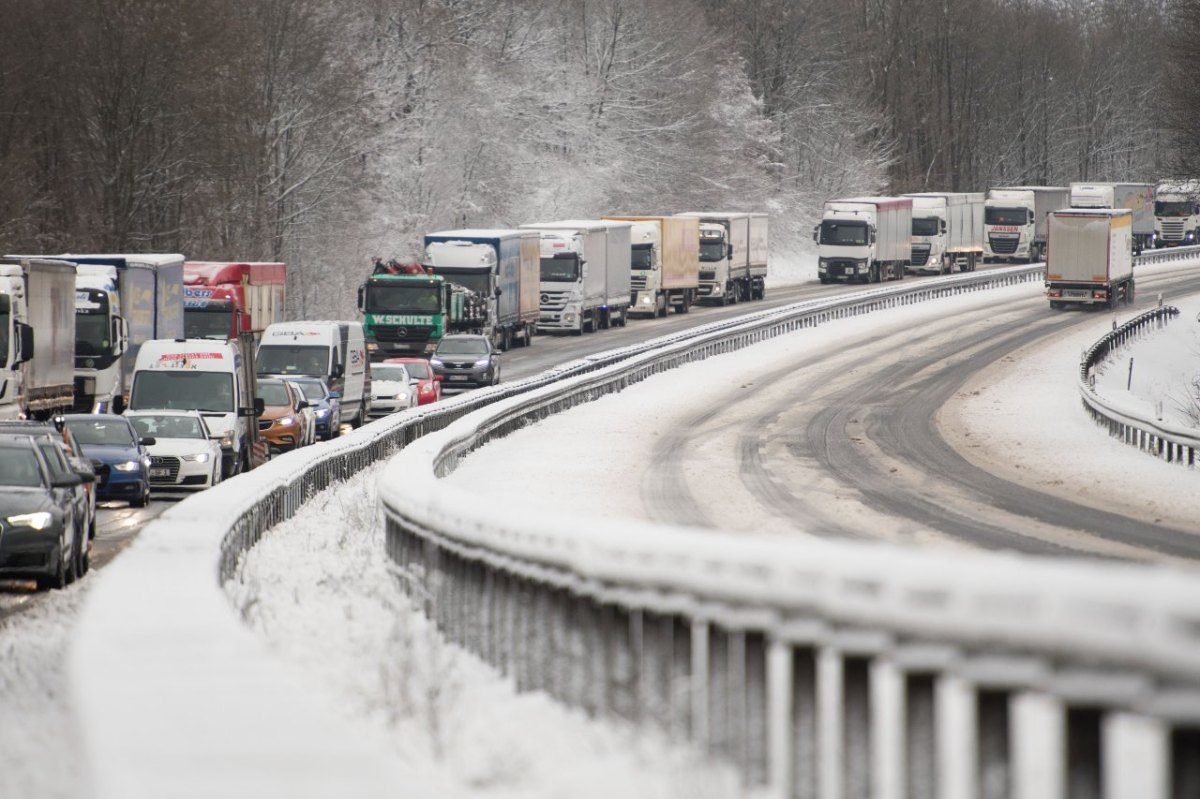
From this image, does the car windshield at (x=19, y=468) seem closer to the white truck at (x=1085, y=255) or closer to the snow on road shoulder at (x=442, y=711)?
the snow on road shoulder at (x=442, y=711)

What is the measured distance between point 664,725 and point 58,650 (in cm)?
560

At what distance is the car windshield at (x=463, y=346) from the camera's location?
49125mm

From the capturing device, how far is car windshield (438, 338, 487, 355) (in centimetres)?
4912

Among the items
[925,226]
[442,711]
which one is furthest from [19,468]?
[925,226]

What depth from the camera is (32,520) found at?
57.2 feet

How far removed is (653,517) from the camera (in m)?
23.4

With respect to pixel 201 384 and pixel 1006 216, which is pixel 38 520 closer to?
pixel 201 384

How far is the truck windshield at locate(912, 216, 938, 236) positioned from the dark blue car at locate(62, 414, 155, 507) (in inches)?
2619

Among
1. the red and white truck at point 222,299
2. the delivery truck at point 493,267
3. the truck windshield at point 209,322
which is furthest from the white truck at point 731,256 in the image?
the truck windshield at point 209,322

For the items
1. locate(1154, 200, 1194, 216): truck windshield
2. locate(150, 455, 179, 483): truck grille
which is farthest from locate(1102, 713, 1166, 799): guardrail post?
locate(1154, 200, 1194, 216): truck windshield

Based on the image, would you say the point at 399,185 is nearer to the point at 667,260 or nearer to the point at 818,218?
the point at 667,260

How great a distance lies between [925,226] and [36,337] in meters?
64.7

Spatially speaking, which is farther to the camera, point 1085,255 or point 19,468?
point 1085,255

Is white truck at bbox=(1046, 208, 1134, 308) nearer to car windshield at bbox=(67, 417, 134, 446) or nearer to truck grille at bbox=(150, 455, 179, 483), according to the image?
truck grille at bbox=(150, 455, 179, 483)
